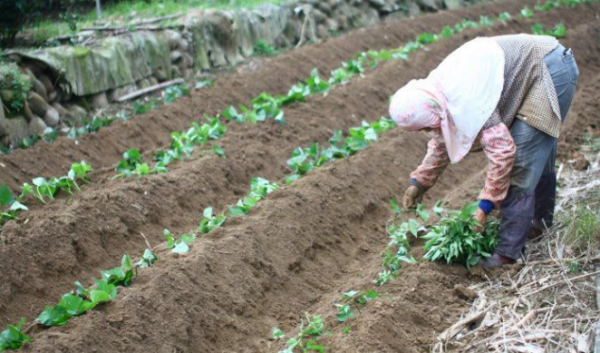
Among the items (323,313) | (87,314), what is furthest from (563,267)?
(87,314)

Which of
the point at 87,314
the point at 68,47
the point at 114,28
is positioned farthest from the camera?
the point at 114,28

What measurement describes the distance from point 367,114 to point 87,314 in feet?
16.9

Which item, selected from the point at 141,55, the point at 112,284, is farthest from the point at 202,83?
the point at 112,284

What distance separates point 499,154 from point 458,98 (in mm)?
410

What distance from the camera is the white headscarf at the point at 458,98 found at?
454 centimetres

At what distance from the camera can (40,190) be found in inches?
256

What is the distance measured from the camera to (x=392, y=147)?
299 inches

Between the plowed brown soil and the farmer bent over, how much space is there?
0.60 m

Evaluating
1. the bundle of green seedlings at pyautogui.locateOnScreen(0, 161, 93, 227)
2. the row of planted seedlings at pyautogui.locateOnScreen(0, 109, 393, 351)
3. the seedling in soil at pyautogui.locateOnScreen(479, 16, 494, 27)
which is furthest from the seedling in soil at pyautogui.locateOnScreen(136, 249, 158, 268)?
the seedling in soil at pyautogui.locateOnScreen(479, 16, 494, 27)

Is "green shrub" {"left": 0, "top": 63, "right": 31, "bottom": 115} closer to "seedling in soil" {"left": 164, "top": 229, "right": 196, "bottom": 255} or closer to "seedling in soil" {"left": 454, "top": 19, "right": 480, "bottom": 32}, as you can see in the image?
"seedling in soil" {"left": 164, "top": 229, "right": 196, "bottom": 255}

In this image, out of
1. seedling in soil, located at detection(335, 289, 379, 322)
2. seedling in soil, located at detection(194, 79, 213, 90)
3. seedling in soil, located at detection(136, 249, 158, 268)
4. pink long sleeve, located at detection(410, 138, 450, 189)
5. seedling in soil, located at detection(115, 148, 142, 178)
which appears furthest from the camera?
seedling in soil, located at detection(194, 79, 213, 90)

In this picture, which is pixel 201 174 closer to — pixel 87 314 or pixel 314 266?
pixel 314 266

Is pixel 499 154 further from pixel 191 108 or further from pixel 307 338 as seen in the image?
pixel 191 108

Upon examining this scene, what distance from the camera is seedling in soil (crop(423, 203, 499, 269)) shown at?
4945 mm
